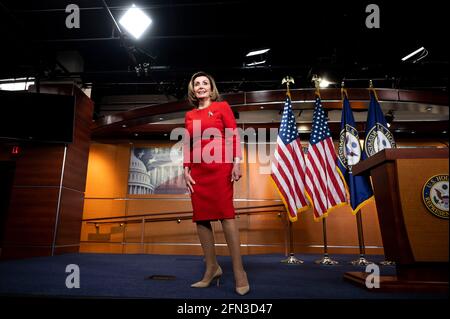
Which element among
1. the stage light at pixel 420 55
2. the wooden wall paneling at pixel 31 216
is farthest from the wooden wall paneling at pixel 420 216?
the wooden wall paneling at pixel 31 216

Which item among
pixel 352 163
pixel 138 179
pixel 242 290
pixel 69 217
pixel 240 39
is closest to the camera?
pixel 242 290

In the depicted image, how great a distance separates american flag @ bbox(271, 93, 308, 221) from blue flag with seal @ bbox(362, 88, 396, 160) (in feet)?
2.97

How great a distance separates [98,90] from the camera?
26.7 ft

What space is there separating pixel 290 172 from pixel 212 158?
2271 mm

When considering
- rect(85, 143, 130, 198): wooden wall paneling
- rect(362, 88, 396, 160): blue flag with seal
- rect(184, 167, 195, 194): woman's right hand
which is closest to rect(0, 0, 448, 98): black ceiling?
rect(362, 88, 396, 160): blue flag with seal

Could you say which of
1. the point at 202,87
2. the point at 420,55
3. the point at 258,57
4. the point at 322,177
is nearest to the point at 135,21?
the point at 258,57

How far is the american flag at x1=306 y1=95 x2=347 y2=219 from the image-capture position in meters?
3.89

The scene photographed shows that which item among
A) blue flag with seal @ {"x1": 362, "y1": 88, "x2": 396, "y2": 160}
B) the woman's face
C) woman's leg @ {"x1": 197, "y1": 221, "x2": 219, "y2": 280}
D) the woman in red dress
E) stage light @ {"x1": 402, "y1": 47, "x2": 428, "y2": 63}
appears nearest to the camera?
the woman in red dress

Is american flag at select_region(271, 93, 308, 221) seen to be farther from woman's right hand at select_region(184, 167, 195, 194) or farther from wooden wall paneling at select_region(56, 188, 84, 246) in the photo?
wooden wall paneling at select_region(56, 188, 84, 246)

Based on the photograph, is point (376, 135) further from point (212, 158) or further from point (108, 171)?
point (108, 171)

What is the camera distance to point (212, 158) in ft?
6.40

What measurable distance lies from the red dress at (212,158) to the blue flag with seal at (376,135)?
8.56 feet

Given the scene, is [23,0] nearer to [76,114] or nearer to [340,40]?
[76,114]
